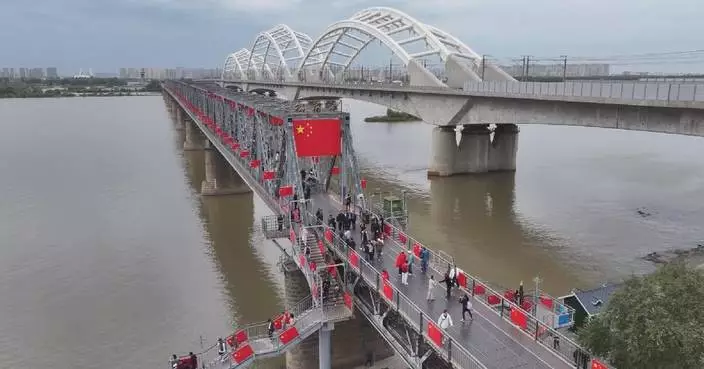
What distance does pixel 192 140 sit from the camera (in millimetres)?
72750

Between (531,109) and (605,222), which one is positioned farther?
(531,109)

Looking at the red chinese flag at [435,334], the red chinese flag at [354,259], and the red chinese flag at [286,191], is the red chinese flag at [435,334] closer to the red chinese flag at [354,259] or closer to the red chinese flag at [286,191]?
the red chinese flag at [354,259]

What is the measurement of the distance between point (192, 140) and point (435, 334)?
65.0m

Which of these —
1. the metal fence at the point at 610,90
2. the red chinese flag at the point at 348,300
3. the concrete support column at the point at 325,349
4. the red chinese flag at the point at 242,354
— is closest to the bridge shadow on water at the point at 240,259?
the concrete support column at the point at 325,349

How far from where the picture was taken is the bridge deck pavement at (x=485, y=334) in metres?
12.3

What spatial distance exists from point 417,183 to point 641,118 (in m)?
22.4

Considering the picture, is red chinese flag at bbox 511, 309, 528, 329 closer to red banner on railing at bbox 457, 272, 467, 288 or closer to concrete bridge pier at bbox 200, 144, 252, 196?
red banner on railing at bbox 457, 272, 467, 288

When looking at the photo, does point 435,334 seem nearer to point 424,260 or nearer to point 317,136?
point 424,260

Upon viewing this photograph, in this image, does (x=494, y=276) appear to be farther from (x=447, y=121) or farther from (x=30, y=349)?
(x=447, y=121)

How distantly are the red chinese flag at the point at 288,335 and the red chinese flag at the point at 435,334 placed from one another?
5.46m

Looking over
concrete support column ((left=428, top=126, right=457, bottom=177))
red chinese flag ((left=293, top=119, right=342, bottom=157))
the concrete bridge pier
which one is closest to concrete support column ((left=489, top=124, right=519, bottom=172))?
concrete support column ((left=428, top=126, right=457, bottom=177))

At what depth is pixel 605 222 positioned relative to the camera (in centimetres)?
3744

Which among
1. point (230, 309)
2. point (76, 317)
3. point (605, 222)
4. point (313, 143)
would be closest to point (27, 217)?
point (76, 317)

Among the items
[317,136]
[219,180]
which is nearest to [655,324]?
[317,136]
